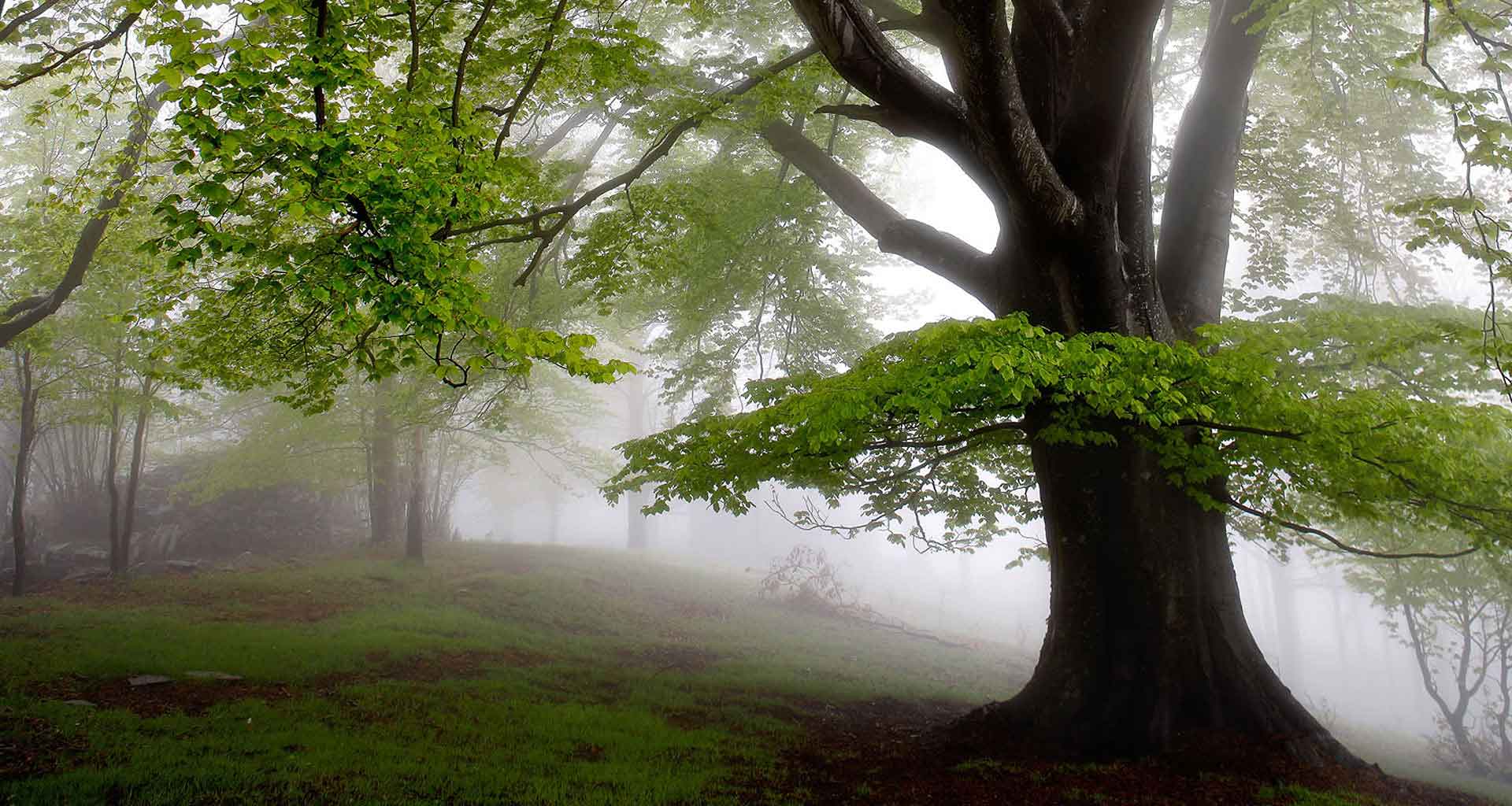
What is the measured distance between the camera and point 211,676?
733 cm

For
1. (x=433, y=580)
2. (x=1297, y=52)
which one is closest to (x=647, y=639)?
(x=433, y=580)

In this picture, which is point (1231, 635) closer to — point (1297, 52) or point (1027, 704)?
point (1027, 704)

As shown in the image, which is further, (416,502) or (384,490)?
(384,490)

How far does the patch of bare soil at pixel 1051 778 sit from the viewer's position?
5402mm

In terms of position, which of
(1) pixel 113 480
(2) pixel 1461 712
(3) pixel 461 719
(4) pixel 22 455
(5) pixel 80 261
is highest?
(5) pixel 80 261

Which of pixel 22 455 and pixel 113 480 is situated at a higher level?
pixel 22 455

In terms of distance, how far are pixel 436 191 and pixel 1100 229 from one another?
509cm

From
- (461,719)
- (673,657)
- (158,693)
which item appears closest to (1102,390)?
(461,719)

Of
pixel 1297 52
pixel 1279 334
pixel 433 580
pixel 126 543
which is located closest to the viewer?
pixel 1279 334

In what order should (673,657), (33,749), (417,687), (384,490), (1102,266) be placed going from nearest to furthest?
1. (33,749)
2. (1102,266)
3. (417,687)
4. (673,657)
5. (384,490)

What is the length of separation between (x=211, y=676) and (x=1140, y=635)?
933 cm

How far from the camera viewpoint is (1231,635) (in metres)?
6.79

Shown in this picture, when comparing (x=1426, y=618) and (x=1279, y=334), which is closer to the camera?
(x=1279, y=334)

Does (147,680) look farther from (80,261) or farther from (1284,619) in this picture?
(1284,619)
